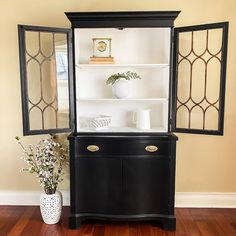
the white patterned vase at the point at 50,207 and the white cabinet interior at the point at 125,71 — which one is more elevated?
the white cabinet interior at the point at 125,71

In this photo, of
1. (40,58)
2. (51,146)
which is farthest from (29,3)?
(51,146)

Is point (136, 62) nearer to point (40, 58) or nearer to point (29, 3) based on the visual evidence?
point (40, 58)

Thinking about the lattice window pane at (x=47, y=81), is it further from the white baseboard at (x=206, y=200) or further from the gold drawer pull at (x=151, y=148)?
the white baseboard at (x=206, y=200)

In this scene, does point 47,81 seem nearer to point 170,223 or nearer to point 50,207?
point 50,207

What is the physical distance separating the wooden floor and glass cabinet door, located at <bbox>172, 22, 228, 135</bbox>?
93cm

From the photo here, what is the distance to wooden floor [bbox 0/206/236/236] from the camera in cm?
260

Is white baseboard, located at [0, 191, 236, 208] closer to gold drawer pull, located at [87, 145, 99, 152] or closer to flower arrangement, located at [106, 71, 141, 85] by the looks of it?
gold drawer pull, located at [87, 145, 99, 152]

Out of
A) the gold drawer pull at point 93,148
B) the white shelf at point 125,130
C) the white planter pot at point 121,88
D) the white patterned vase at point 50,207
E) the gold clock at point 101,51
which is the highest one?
the gold clock at point 101,51

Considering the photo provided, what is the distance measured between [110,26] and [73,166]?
4.47ft

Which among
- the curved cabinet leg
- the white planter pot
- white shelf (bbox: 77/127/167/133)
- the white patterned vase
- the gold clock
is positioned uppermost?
the gold clock

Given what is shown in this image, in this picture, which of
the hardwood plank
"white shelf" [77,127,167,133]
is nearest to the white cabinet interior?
"white shelf" [77,127,167,133]

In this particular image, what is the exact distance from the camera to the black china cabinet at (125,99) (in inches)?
102

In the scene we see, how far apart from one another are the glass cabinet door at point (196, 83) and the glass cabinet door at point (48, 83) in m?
1.05

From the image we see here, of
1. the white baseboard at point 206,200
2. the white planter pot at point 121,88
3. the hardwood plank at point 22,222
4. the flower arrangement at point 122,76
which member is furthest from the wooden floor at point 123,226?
the flower arrangement at point 122,76
